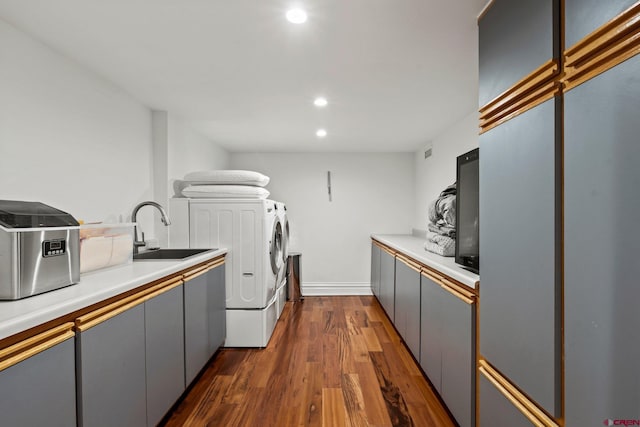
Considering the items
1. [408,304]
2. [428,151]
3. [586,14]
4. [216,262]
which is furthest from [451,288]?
[428,151]

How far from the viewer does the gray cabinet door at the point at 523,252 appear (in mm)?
985

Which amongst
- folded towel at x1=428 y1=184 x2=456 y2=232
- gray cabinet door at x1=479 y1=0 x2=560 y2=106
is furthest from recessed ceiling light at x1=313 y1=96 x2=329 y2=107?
gray cabinet door at x1=479 y1=0 x2=560 y2=106

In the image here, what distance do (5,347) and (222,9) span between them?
1454 millimetres

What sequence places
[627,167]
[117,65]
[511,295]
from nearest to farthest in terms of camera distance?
[627,167]
[511,295]
[117,65]

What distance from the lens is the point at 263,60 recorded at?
1928mm

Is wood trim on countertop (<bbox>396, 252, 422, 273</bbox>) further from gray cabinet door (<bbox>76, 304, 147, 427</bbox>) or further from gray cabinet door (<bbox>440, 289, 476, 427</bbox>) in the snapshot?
gray cabinet door (<bbox>76, 304, 147, 427</bbox>)

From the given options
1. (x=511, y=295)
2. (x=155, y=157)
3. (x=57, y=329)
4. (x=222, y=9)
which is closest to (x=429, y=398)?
(x=511, y=295)

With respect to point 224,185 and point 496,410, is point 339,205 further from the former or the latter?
point 496,410

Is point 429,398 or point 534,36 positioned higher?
point 534,36

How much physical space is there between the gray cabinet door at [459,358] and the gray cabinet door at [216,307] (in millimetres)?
1674

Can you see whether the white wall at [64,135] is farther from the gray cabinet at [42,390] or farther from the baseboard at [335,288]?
the baseboard at [335,288]

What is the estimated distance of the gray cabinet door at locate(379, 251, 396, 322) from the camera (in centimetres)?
325

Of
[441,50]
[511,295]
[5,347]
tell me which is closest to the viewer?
[5,347]

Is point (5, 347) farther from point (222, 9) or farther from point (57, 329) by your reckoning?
point (222, 9)
